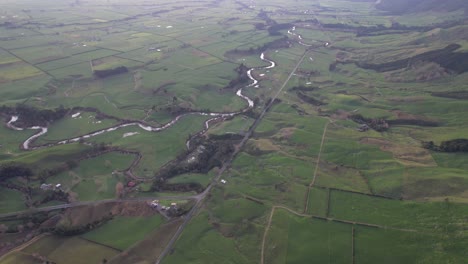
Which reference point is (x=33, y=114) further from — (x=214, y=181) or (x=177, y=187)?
(x=214, y=181)

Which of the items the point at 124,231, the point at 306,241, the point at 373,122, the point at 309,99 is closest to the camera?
the point at 306,241

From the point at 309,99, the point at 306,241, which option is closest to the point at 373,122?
the point at 309,99

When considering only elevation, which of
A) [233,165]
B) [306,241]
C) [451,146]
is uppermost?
[451,146]

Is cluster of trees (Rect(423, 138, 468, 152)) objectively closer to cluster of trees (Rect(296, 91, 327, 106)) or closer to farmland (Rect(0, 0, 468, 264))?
farmland (Rect(0, 0, 468, 264))

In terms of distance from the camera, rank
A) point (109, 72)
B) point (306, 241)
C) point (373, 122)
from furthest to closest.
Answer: point (109, 72), point (373, 122), point (306, 241)

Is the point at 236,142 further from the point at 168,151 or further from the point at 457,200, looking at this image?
the point at 457,200
